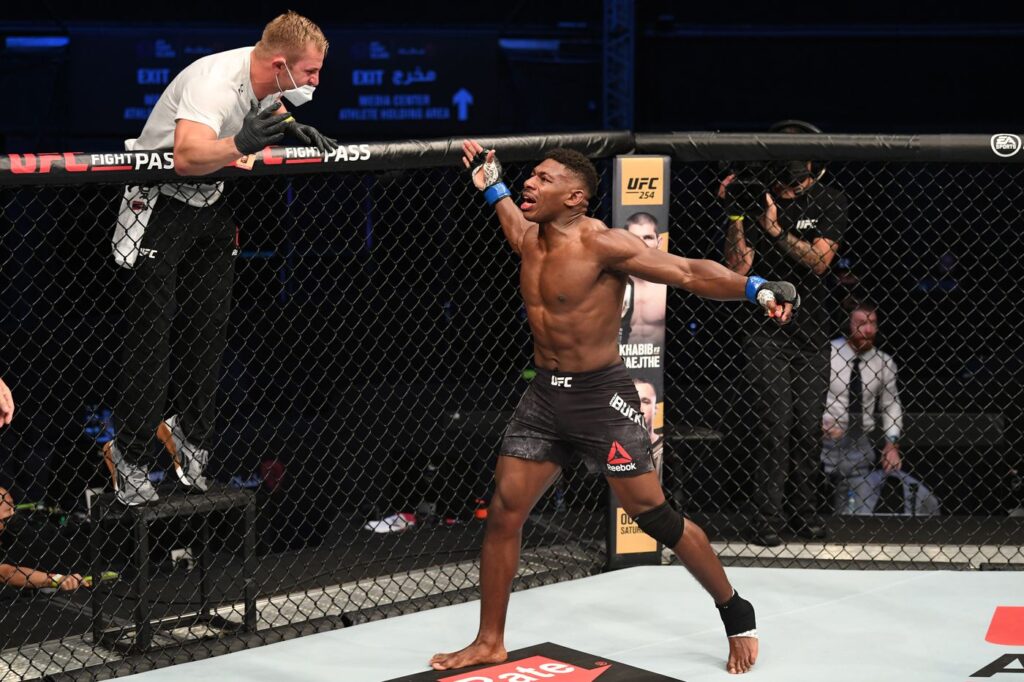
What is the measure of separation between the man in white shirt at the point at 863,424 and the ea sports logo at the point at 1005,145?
4.23 feet

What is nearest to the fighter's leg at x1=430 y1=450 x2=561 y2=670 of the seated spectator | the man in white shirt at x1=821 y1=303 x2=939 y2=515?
the seated spectator

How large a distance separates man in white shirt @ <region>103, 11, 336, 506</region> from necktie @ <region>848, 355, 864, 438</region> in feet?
9.37

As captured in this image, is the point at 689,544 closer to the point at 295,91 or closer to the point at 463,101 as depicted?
the point at 295,91

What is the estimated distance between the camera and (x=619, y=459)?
11.1 ft

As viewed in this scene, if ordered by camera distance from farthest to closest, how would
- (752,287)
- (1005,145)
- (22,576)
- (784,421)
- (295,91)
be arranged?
(784,421) → (1005,145) → (22,576) → (295,91) → (752,287)

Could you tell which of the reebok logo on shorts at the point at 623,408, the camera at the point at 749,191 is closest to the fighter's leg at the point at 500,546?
the reebok logo on shorts at the point at 623,408

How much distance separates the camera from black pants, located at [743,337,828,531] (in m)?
4.66

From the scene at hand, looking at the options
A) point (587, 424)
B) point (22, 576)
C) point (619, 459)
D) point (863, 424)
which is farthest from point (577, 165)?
point (863, 424)

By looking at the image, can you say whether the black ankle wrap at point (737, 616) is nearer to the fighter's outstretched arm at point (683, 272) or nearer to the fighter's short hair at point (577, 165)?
the fighter's outstretched arm at point (683, 272)

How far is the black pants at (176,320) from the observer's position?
359 centimetres

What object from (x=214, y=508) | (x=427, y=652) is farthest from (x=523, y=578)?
(x=214, y=508)

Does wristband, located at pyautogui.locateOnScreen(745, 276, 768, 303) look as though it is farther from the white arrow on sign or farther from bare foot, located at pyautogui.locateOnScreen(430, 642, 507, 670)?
the white arrow on sign

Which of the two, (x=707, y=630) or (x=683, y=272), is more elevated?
(x=683, y=272)

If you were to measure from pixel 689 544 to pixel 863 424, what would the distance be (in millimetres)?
2344
